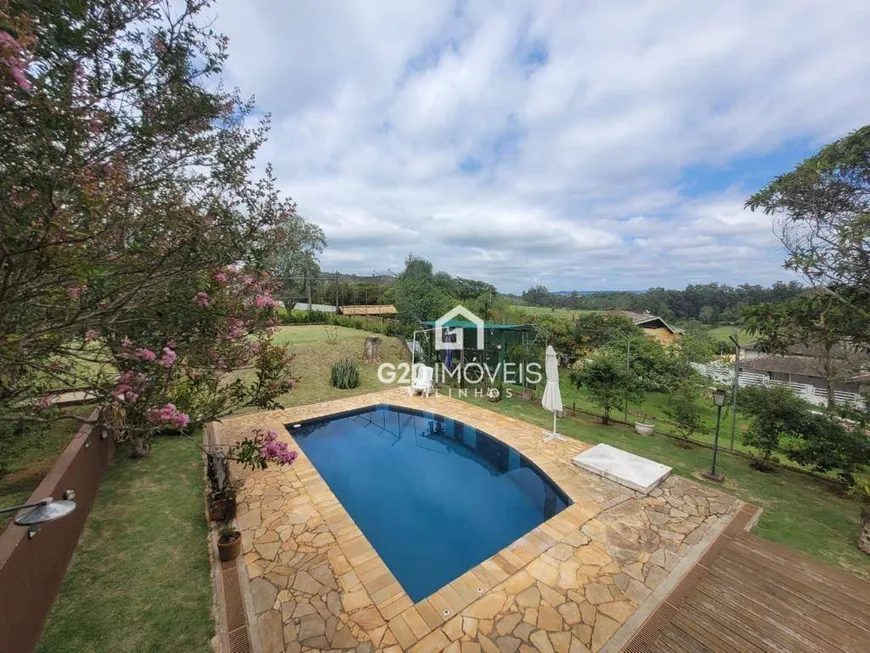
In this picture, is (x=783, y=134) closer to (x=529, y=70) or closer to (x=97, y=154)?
(x=529, y=70)

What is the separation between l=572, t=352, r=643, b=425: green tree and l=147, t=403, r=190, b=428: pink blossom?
9317 mm

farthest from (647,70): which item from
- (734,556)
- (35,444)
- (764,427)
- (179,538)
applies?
(35,444)

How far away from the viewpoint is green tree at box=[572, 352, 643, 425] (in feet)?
29.6

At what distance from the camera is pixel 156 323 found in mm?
3070

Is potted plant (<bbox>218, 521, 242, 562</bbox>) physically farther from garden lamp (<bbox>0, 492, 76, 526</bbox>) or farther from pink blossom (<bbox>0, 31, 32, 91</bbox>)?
pink blossom (<bbox>0, 31, 32, 91</bbox>)

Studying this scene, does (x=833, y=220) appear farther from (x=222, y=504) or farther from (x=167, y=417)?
(x=222, y=504)

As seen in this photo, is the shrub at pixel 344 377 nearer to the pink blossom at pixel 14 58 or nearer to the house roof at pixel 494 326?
the house roof at pixel 494 326

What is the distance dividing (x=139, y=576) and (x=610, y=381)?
1003cm

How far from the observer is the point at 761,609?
11.7 ft

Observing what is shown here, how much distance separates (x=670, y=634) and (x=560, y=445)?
450 cm

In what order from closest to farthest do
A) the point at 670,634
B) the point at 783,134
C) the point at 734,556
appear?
the point at 670,634
the point at 734,556
the point at 783,134

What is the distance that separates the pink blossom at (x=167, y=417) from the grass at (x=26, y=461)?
2.78 meters

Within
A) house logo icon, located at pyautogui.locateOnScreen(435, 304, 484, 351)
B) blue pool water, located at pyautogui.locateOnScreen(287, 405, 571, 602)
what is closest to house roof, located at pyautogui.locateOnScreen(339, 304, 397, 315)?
house logo icon, located at pyautogui.locateOnScreen(435, 304, 484, 351)

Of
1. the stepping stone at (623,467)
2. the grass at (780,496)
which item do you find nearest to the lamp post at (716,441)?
the grass at (780,496)
